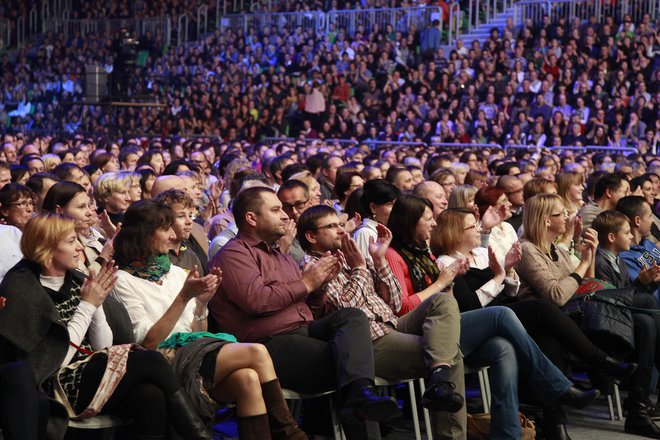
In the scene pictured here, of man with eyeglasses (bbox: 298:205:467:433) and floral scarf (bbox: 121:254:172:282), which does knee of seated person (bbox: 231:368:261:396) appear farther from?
man with eyeglasses (bbox: 298:205:467:433)

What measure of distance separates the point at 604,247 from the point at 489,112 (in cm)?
1562

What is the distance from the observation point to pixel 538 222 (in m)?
7.15

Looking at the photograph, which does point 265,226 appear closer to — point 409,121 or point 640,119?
point 640,119

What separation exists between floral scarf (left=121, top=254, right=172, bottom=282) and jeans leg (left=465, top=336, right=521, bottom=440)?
1737mm

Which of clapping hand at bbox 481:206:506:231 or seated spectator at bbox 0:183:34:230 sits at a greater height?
seated spectator at bbox 0:183:34:230

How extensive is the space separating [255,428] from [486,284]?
1976mm

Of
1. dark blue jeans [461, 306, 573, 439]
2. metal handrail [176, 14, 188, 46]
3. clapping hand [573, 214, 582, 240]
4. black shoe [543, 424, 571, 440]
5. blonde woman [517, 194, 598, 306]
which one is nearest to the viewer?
dark blue jeans [461, 306, 573, 439]

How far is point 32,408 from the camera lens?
4.69m

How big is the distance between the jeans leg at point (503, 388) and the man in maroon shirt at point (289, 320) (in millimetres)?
691

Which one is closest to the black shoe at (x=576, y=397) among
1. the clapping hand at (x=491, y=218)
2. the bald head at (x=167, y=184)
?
the clapping hand at (x=491, y=218)

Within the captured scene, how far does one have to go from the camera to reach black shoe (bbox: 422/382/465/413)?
5.59m

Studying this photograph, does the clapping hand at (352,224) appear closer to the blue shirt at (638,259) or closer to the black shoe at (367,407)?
the blue shirt at (638,259)

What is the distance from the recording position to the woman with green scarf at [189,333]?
17.1 ft

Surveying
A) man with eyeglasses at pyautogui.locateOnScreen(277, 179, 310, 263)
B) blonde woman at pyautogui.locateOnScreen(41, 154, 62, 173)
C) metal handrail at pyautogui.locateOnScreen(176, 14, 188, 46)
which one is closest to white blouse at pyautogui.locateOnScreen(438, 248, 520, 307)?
man with eyeglasses at pyautogui.locateOnScreen(277, 179, 310, 263)
